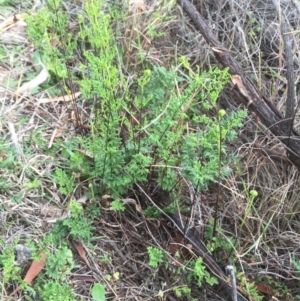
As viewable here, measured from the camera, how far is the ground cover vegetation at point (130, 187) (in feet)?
5.95

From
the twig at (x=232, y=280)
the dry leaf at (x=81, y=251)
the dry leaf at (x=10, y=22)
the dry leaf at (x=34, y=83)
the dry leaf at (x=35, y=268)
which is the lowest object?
the twig at (x=232, y=280)

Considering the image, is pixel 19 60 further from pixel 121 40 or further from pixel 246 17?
pixel 246 17

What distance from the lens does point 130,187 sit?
1950 millimetres

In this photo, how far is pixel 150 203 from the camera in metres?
1.96

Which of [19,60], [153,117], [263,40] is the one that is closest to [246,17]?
[263,40]

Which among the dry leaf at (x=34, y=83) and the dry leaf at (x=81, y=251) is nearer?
the dry leaf at (x=81, y=251)

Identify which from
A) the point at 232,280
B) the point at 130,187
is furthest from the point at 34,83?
the point at 232,280

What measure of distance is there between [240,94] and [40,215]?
0.86 m

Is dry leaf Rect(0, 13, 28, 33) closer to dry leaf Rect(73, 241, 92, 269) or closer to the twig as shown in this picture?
dry leaf Rect(73, 241, 92, 269)

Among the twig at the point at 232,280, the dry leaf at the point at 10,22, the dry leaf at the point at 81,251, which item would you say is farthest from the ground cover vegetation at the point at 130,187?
the dry leaf at the point at 10,22

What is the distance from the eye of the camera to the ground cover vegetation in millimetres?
1814

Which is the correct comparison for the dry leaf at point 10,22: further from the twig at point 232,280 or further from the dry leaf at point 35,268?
the twig at point 232,280

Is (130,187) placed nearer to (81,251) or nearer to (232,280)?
(81,251)

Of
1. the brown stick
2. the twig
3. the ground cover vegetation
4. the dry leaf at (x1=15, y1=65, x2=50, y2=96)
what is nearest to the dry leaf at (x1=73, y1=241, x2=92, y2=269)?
the ground cover vegetation
